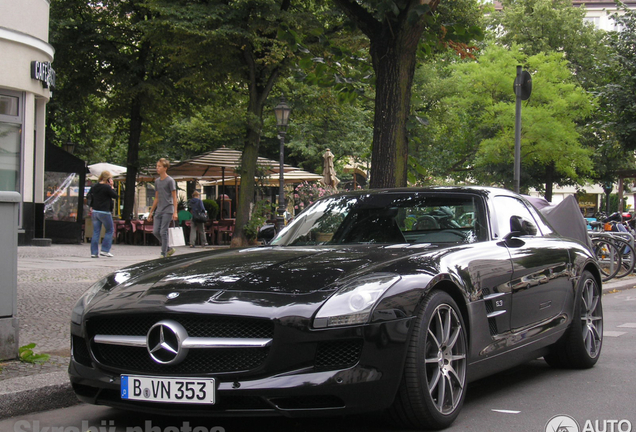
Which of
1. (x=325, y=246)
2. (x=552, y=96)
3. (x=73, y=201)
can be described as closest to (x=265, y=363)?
(x=325, y=246)

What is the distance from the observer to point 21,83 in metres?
17.7

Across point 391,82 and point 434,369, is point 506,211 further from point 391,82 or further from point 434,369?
point 391,82

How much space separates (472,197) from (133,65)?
76.6 feet

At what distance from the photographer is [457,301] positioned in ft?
14.5

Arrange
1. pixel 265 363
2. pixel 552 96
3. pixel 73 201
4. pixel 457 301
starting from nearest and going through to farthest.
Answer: pixel 265 363 < pixel 457 301 < pixel 73 201 < pixel 552 96

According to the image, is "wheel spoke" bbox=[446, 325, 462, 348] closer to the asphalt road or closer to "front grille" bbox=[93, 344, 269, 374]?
the asphalt road

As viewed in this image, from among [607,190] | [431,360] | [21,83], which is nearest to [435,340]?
[431,360]

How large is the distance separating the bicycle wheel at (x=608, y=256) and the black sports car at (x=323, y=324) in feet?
34.7

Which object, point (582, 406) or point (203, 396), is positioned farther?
point (582, 406)

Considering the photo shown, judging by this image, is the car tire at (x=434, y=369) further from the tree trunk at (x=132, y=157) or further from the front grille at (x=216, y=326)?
the tree trunk at (x=132, y=157)

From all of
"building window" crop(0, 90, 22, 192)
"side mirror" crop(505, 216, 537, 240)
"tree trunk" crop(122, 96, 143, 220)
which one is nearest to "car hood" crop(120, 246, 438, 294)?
"side mirror" crop(505, 216, 537, 240)

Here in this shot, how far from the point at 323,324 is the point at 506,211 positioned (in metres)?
2.53

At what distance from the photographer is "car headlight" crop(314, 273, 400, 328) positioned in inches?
144

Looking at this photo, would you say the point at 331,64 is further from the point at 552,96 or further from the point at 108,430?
the point at 552,96
